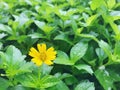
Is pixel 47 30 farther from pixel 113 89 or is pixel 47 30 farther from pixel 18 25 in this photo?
pixel 113 89

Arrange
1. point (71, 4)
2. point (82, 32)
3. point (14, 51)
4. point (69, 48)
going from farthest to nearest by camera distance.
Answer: point (71, 4), point (82, 32), point (69, 48), point (14, 51)

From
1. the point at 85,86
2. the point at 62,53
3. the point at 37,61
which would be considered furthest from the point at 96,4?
the point at 37,61

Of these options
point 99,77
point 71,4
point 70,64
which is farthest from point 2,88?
point 71,4

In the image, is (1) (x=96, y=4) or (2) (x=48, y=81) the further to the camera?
(1) (x=96, y=4)

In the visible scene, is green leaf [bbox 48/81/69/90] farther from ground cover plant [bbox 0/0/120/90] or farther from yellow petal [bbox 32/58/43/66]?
yellow petal [bbox 32/58/43/66]

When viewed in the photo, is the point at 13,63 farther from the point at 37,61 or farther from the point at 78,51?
the point at 78,51

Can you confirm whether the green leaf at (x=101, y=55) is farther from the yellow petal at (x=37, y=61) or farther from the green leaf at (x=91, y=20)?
the yellow petal at (x=37, y=61)

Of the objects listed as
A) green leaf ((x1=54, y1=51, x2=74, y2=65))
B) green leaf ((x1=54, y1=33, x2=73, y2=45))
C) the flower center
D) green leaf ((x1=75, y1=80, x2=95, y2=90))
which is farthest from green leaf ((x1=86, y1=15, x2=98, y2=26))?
the flower center

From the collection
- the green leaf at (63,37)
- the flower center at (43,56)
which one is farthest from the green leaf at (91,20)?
the flower center at (43,56)
